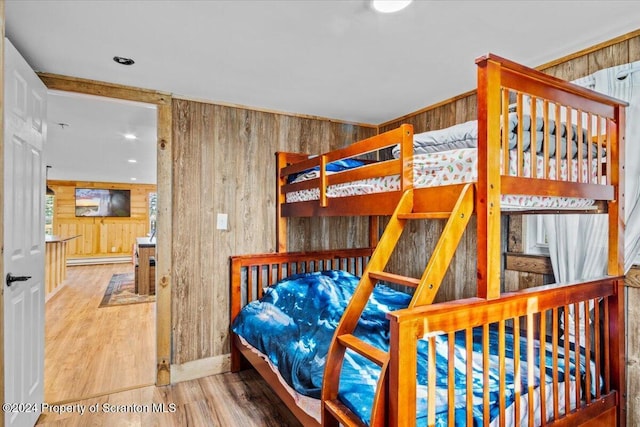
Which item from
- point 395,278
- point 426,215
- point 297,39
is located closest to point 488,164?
point 426,215

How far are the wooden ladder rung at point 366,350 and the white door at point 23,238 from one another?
5.18ft

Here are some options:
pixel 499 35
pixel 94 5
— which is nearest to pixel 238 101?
pixel 94 5

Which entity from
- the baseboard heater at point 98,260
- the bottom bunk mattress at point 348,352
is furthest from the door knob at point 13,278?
the baseboard heater at point 98,260

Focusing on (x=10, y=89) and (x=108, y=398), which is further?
(x=108, y=398)

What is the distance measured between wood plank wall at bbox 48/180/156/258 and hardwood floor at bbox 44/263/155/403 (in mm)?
4232

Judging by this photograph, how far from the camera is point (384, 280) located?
4.98ft

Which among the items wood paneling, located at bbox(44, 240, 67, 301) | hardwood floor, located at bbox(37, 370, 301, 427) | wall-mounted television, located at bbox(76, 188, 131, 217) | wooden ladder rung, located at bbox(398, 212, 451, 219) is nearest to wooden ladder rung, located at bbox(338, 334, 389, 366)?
wooden ladder rung, located at bbox(398, 212, 451, 219)

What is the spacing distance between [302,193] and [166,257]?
1.18 meters

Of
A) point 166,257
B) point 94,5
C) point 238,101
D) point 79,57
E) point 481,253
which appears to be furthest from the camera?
point 238,101

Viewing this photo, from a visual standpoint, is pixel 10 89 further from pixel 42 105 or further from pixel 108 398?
pixel 108 398

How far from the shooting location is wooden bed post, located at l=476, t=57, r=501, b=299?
1277 mm

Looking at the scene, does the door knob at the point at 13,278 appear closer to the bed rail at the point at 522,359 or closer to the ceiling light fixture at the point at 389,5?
the bed rail at the point at 522,359

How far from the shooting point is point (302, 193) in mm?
2852

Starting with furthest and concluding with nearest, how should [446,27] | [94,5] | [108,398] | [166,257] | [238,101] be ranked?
1. [238,101]
2. [166,257]
3. [108,398]
4. [446,27]
5. [94,5]
